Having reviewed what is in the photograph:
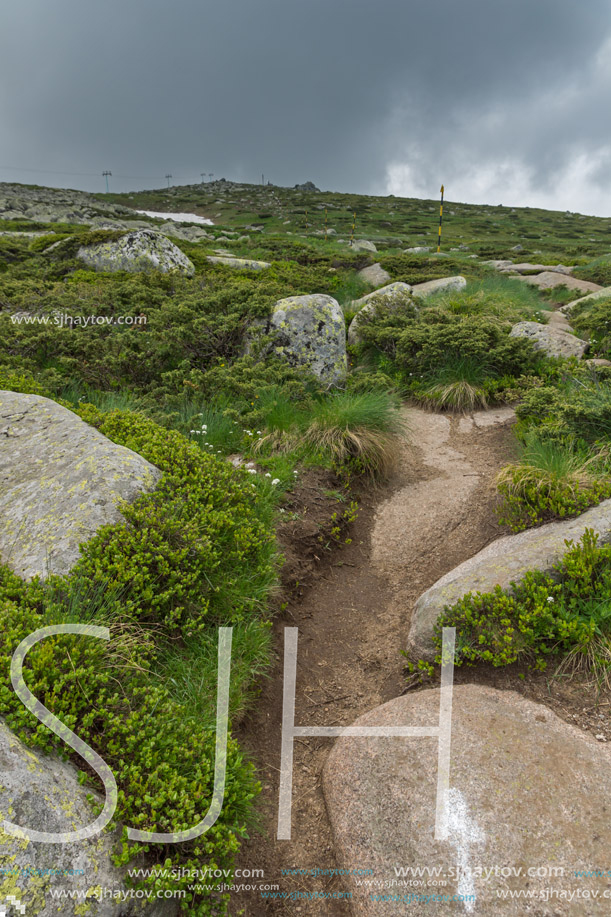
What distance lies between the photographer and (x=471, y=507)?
6.30m

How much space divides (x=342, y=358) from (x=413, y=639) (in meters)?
6.07

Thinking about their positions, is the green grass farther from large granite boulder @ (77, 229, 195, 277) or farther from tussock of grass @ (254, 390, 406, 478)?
large granite boulder @ (77, 229, 195, 277)

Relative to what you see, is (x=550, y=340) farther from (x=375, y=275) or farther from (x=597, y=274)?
(x=597, y=274)

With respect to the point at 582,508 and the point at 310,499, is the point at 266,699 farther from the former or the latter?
the point at 582,508

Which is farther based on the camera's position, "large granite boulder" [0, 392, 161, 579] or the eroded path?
"large granite boulder" [0, 392, 161, 579]

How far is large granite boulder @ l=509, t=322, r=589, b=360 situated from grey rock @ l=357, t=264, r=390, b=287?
7.31m

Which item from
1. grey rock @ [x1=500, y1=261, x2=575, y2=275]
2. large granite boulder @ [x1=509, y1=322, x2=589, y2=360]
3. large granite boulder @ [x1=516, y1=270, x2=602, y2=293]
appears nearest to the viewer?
large granite boulder @ [x1=509, y1=322, x2=589, y2=360]

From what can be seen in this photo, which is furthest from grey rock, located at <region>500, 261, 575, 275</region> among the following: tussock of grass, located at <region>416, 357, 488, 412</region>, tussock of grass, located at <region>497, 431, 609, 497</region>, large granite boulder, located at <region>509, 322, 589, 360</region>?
tussock of grass, located at <region>497, 431, 609, 497</region>

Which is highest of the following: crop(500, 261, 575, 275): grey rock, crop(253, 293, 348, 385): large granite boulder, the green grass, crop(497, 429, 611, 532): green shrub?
crop(500, 261, 575, 275): grey rock

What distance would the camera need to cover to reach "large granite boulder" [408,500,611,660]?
4219mm

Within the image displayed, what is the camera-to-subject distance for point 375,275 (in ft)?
59.5

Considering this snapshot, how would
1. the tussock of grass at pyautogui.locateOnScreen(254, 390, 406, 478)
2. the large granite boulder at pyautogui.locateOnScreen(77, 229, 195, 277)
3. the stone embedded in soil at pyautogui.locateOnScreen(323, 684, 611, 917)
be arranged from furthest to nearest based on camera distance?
the large granite boulder at pyautogui.locateOnScreen(77, 229, 195, 277) → the tussock of grass at pyautogui.locateOnScreen(254, 390, 406, 478) → the stone embedded in soil at pyautogui.locateOnScreen(323, 684, 611, 917)

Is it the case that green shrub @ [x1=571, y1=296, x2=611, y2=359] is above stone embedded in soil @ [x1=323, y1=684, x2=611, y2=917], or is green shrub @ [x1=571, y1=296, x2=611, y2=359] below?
above

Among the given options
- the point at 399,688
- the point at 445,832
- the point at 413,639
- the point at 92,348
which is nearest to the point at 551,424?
the point at 413,639
